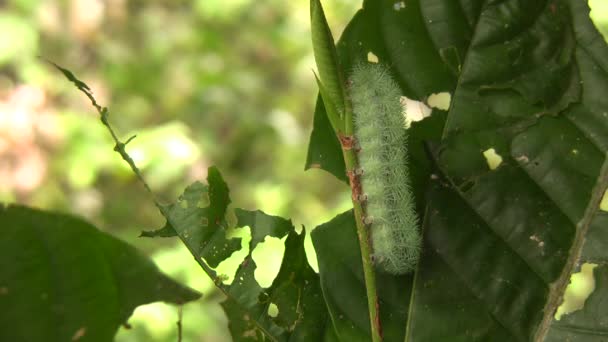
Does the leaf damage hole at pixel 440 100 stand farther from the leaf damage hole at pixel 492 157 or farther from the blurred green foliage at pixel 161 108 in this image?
the blurred green foliage at pixel 161 108

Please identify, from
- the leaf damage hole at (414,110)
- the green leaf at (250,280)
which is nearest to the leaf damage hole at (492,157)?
the leaf damage hole at (414,110)

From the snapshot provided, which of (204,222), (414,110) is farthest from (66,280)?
(414,110)

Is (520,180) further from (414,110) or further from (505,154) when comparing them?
(414,110)

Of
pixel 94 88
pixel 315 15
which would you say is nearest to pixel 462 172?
pixel 315 15

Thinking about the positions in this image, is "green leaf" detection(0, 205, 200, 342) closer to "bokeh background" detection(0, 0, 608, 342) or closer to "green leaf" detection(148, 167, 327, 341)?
"green leaf" detection(148, 167, 327, 341)

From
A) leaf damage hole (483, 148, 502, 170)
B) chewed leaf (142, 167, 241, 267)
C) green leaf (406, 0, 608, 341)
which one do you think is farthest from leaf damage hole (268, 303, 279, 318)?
leaf damage hole (483, 148, 502, 170)
